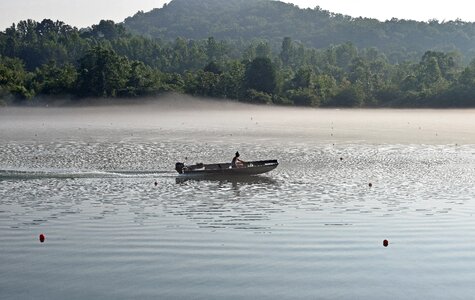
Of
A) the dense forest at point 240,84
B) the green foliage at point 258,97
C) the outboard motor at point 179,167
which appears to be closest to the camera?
the outboard motor at point 179,167

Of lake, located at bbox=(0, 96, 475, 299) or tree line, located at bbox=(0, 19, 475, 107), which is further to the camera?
tree line, located at bbox=(0, 19, 475, 107)

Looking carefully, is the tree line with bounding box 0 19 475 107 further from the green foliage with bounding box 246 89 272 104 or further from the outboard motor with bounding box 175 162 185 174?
the outboard motor with bounding box 175 162 185 174

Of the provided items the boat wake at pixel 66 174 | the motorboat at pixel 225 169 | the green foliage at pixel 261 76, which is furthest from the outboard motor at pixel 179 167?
the green foliage at pixel 261 76

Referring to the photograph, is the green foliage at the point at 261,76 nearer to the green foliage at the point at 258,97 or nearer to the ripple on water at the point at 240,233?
the green foliage at the point at 258,97

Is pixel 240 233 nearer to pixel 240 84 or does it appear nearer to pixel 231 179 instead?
pixel 231 179

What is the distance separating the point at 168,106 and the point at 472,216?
120661mm

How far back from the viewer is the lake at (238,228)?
19047 mm

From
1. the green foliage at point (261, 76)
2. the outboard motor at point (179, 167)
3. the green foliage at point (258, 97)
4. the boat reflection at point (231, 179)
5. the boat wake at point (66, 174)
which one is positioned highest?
the green foliage at point (261, 76)

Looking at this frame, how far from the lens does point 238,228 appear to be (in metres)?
25.7

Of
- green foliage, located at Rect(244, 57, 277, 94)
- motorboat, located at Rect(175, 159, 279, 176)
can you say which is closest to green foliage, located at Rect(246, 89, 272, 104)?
green foliage, located at Rect(244, 57, 277, 94)

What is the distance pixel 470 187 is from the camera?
36312 mm

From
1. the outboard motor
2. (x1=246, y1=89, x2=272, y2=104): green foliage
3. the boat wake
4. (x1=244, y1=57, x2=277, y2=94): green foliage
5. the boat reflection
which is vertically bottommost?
the boat reflection

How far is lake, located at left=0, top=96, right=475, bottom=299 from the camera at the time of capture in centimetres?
1905

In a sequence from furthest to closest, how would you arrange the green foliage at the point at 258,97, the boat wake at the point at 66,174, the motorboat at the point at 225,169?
1. the green foliage at the point at 258,97
2. the motorboat at the point at 225,169
3. the boat wake at the point at 66,174
